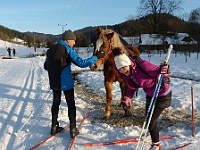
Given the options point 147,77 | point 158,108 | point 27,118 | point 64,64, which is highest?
point 64,64

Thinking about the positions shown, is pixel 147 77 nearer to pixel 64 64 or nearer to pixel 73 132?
pixel 64 64

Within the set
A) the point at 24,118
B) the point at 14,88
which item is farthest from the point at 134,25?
the point at 24,118

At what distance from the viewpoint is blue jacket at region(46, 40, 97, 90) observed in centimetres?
508

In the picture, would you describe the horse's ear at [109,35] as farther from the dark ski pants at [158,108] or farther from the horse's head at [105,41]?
the dark ski pants at [158,108]

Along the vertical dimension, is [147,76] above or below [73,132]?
above

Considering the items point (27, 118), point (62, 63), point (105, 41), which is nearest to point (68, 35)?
point (62, 63)

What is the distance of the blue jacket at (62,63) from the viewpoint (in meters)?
5.08

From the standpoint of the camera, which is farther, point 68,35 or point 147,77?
point 68,35

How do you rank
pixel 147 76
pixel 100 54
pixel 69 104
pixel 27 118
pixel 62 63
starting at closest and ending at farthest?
pixel 147 76, pixel 62 63, pixel 69 104, pixel 100 54, pixel 27 118

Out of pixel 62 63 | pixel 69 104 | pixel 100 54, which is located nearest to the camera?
pixel 62 63

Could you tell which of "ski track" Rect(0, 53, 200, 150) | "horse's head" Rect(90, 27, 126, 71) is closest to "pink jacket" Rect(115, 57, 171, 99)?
"ski track" Rect(0, 53, 200, 150)

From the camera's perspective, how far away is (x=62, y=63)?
5117 mm

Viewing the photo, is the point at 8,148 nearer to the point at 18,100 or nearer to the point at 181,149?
the point at 181,149

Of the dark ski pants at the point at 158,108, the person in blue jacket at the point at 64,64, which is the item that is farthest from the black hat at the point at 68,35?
the dark ski pants at the point at 158,108
